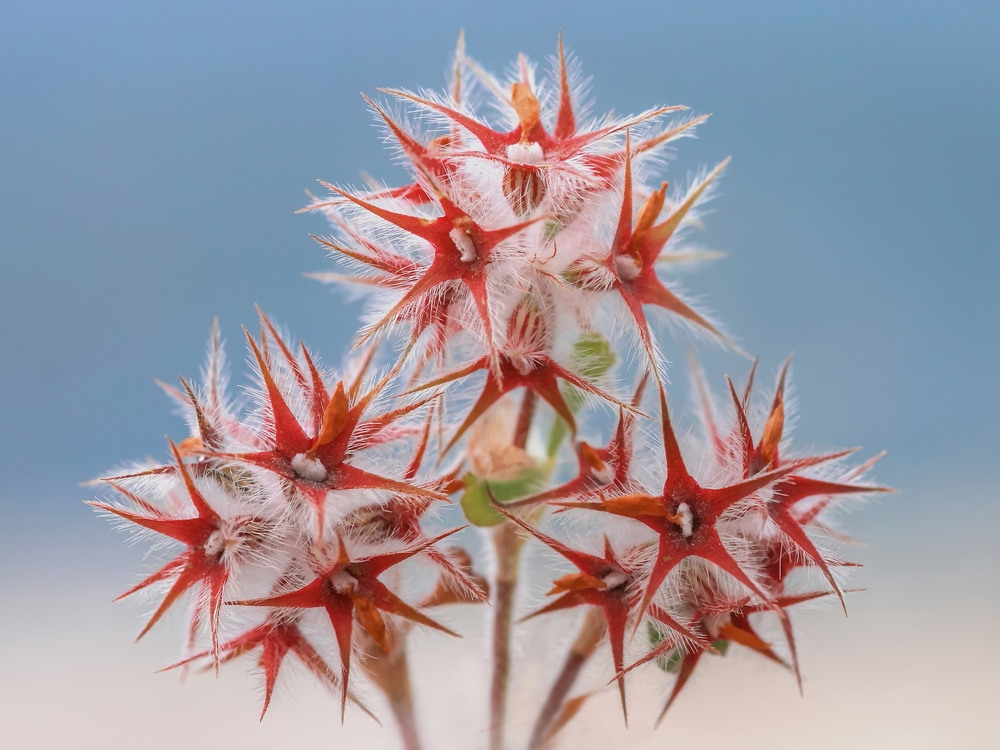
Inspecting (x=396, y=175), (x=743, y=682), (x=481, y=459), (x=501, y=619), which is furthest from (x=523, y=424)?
(x=396, y=175)

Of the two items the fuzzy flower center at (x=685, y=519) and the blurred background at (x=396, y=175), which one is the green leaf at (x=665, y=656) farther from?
the blurred background at (x=396, y=175)

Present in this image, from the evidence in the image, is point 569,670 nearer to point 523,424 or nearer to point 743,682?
point 523,424

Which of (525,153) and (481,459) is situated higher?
(525,153)

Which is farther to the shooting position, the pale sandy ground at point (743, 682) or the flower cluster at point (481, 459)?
the pale sandy ground at point (743, 682)

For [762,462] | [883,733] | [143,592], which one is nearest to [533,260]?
[762,462]

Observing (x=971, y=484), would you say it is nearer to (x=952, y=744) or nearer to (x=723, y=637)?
(x=952, y=744)

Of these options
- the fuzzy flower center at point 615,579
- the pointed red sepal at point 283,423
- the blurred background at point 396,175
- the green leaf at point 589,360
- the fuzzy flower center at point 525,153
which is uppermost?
the blurred background at point 396,175

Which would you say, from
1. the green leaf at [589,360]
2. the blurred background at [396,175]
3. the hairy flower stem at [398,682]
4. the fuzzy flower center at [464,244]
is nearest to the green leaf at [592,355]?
the green leaf at [589,360]

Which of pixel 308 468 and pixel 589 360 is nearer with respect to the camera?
pixel 308 468
